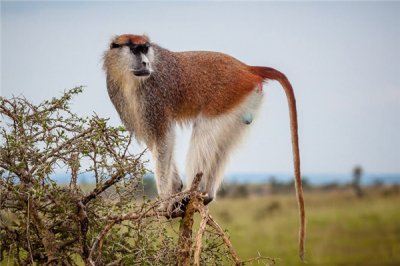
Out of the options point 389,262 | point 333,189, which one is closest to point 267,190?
point 333,189

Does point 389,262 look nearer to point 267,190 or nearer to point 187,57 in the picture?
point 187,57

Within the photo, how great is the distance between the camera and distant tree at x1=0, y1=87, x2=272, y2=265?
3.35 metres

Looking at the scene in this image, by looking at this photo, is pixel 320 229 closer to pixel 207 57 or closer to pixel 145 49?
pixel 207 57

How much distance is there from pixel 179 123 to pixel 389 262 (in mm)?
10880

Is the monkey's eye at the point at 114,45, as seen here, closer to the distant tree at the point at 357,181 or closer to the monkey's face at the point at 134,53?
the monkey's face at the point at 134,53

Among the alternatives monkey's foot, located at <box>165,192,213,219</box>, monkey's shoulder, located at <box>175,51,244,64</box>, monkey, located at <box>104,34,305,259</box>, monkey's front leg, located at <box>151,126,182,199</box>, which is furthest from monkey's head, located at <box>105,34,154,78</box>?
monkey's foot, located at <box>165,192,213,219</box>

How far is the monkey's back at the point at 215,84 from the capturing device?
4.62 metres

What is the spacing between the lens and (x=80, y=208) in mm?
3375

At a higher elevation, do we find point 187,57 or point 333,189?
point 187,57

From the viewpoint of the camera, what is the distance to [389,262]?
14438 millimetres

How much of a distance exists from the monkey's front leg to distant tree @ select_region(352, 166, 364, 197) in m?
21.5

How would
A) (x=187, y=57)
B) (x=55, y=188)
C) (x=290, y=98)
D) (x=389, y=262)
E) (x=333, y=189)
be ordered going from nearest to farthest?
(x=55, y=188) → (x=290, y=98) → (x=187, y=57) → (x=389, y=262) → (x=333, y=189)

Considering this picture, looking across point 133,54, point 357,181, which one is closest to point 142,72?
point 133,54

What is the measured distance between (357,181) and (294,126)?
76.0 ft
